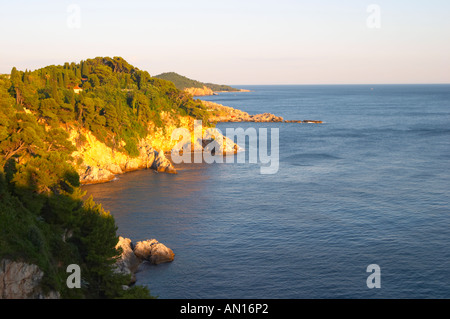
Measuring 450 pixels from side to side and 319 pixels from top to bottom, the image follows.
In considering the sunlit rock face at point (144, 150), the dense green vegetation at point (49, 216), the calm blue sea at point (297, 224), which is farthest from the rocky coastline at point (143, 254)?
the sunlit rock face at point (144, 150)

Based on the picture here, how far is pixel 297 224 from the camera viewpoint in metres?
51.7

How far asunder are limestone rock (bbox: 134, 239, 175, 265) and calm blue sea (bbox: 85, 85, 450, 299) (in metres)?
0.84

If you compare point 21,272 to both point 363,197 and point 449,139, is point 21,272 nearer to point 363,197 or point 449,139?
point 363,197

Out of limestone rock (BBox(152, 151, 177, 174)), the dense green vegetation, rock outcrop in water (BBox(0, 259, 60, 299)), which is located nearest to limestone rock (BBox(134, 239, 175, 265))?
the dense green vegetation

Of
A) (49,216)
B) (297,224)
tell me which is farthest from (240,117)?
(49,216)

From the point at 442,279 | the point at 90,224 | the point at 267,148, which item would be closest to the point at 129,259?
the point at 90,224

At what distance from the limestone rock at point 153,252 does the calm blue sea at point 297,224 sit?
0.84 m

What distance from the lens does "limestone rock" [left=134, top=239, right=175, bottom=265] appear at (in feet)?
135

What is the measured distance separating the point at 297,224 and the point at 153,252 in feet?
63.0

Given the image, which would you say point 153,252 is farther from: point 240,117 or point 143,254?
point 240,117

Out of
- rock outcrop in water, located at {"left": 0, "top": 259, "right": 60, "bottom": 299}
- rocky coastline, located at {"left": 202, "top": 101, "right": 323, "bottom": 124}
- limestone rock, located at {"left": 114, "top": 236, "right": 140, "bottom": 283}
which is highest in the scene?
rocky coastline, located at {"left": 202, "top": 101, "right": 323, "bottom": 124}

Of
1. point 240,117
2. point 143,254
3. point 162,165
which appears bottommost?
point 143,254

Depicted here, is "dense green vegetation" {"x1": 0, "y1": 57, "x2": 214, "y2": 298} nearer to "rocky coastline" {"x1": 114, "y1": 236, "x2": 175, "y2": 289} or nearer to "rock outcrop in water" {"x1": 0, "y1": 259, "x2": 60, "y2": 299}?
"rock outcrop in water" {"x1": 0, "y1": 259, "x2": 60, "y2": 299}

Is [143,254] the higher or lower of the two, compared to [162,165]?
lower
